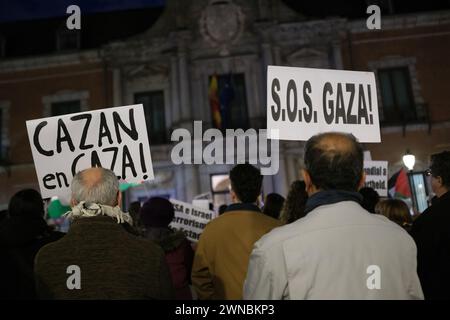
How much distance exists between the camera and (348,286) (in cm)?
165

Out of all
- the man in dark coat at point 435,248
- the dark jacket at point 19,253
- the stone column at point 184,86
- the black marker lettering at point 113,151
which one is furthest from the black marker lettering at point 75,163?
the stone column at point 184,86

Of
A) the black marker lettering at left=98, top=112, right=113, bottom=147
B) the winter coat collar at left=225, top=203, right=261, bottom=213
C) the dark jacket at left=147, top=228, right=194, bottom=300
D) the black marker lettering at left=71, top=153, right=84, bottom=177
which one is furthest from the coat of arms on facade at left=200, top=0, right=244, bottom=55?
the winter coat collar at left=225, top=203, right=261, bottom=213

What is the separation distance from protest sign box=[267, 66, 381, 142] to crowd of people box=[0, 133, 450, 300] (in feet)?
3.63

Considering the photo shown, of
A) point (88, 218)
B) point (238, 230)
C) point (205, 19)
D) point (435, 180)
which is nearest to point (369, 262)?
point (238, 230)

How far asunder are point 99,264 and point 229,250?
1.00 meters

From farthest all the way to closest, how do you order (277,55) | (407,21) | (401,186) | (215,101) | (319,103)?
(407,21), (277,55), (215,101), (401,186), (319,103)

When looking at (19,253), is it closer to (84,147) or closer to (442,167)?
(84,147)

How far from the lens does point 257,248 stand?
5.65 feet

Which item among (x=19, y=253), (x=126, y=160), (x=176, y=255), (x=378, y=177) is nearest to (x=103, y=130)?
(x=126, y=160)

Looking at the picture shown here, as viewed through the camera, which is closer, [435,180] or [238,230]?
[238,230]

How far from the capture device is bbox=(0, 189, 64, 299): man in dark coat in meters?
2.49

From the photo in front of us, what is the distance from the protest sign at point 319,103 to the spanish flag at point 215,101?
11.5m
